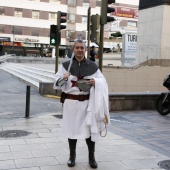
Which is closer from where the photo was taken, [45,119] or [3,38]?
[45,119]

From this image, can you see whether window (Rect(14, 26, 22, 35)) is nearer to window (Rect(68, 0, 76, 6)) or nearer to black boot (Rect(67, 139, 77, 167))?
window (Rect(68, 0, 76, 6))

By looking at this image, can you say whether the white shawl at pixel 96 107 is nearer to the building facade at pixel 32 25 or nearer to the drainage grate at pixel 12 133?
the drainage grate at pixel 12 133

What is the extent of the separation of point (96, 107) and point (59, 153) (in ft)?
4.43

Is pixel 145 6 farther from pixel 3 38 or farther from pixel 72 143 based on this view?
pixel 3 38

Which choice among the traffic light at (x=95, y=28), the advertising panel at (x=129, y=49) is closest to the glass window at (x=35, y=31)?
the advertising panel at (x=129, y=49)

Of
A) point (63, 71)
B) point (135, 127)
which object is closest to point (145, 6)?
point (135, 127)

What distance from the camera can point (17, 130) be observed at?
23.5 ft

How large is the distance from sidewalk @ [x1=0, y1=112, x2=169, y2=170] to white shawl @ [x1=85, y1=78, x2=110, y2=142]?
2.05ft

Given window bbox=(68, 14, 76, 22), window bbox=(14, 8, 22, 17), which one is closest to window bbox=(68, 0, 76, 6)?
window bbox=(68, 14, 76, 22)

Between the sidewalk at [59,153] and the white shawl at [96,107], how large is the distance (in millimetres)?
625

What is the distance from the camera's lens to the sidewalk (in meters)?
4.88

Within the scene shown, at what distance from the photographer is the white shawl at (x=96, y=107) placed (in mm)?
4566

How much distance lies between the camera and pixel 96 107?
15.0 feet

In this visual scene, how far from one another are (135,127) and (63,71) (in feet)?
11.7
